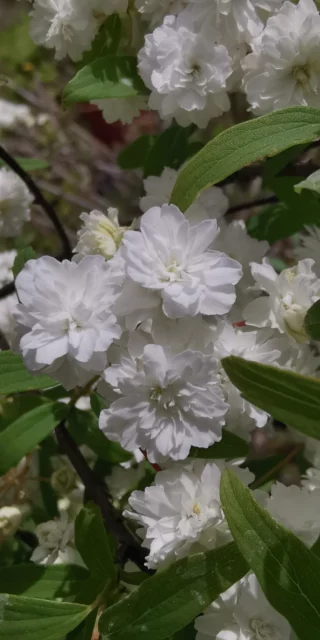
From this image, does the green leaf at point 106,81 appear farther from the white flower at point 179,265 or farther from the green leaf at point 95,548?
the green leaf at point 95,548

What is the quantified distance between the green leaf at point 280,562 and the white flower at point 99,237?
0.24 meters

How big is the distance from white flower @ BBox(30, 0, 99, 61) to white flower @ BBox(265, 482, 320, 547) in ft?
1.64

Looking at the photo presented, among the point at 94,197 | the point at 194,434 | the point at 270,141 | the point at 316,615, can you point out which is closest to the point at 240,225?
the point at 270,141

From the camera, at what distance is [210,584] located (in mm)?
465

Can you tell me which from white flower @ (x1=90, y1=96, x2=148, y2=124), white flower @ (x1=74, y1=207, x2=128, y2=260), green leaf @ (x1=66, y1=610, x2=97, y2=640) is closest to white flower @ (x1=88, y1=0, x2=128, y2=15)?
A: white flower @ (x1=90, y1=96, x2=148, y2=124)

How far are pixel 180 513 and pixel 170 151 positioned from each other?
429 mm

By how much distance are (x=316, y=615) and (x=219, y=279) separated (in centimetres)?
25

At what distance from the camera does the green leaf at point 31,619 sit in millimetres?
485

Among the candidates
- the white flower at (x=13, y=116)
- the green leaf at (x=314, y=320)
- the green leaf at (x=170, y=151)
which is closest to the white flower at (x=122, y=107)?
the green leaf at (x=170, y=151)

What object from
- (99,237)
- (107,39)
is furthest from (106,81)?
(99,237)

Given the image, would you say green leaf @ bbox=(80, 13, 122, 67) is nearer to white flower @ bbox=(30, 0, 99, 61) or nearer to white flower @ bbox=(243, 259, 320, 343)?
white flower @ bbox=(30, 0, 99, 61)

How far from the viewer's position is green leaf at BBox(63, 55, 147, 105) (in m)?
0.62

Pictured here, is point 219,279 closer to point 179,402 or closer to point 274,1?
point 179,402

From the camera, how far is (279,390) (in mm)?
399
